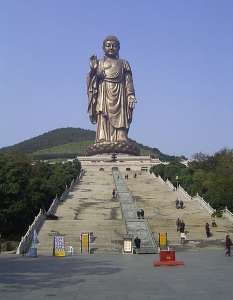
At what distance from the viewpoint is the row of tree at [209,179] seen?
23.0 metres

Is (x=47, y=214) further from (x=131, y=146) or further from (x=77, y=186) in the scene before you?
(x=131, y=146)

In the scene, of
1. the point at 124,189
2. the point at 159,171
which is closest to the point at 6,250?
the point at 124,189

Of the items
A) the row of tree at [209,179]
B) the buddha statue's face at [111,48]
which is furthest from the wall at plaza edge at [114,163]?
the buddha statue's face at [111,48]

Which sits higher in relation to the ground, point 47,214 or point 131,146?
point 131,146

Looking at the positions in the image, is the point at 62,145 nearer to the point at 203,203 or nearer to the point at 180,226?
the point at 203,203

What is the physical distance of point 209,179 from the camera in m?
26.9

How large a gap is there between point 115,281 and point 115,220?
38.5ft

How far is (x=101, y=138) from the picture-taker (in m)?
49.3

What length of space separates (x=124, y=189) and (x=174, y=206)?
590 centimetres

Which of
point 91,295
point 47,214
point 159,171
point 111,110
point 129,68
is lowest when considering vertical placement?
point 91,295

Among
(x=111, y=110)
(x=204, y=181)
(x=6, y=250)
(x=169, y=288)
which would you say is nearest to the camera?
(x=169, y=288)

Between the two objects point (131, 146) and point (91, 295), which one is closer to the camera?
point (91, 295)

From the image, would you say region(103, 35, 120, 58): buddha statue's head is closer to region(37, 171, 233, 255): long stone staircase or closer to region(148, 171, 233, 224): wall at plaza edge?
region(37, 171, 233, 255): long stone staircase

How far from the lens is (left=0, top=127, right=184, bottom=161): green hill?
98.8 metres
